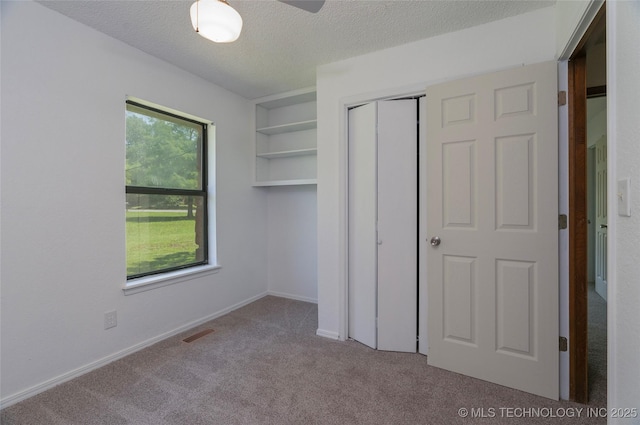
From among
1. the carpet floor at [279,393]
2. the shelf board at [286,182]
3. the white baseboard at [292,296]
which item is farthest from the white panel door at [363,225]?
the white baseboard at [292,296]

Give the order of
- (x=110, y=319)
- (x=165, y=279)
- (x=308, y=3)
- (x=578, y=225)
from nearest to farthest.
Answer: (x=308, y=3) → (x=578, y=225) → (x=110, y=319) → (x=165, y=279)

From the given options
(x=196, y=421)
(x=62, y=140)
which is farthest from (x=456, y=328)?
(x=62, y=140)

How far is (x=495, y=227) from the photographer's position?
75.2 inches

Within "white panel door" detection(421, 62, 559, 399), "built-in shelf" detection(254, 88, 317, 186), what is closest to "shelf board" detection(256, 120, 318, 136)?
"built-in shelf" detection(254, 88, 317, 186)

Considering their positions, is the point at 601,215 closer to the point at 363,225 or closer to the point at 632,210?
the point at 363,225

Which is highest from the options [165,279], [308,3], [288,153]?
[308,3]

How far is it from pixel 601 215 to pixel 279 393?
4.41m

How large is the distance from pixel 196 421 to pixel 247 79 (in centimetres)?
289

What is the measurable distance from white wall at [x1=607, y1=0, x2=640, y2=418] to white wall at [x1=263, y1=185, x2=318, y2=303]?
278 centimetres

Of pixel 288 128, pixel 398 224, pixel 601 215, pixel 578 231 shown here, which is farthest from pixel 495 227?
pixel 601 215

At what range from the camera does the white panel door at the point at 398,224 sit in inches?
90.7

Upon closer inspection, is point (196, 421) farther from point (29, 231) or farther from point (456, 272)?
point (456, 272)

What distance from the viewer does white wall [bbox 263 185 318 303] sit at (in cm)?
361

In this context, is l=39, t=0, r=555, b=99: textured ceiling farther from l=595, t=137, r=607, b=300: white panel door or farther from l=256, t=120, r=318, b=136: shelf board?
l=595, t=137, r=607, b=300: white panel door
